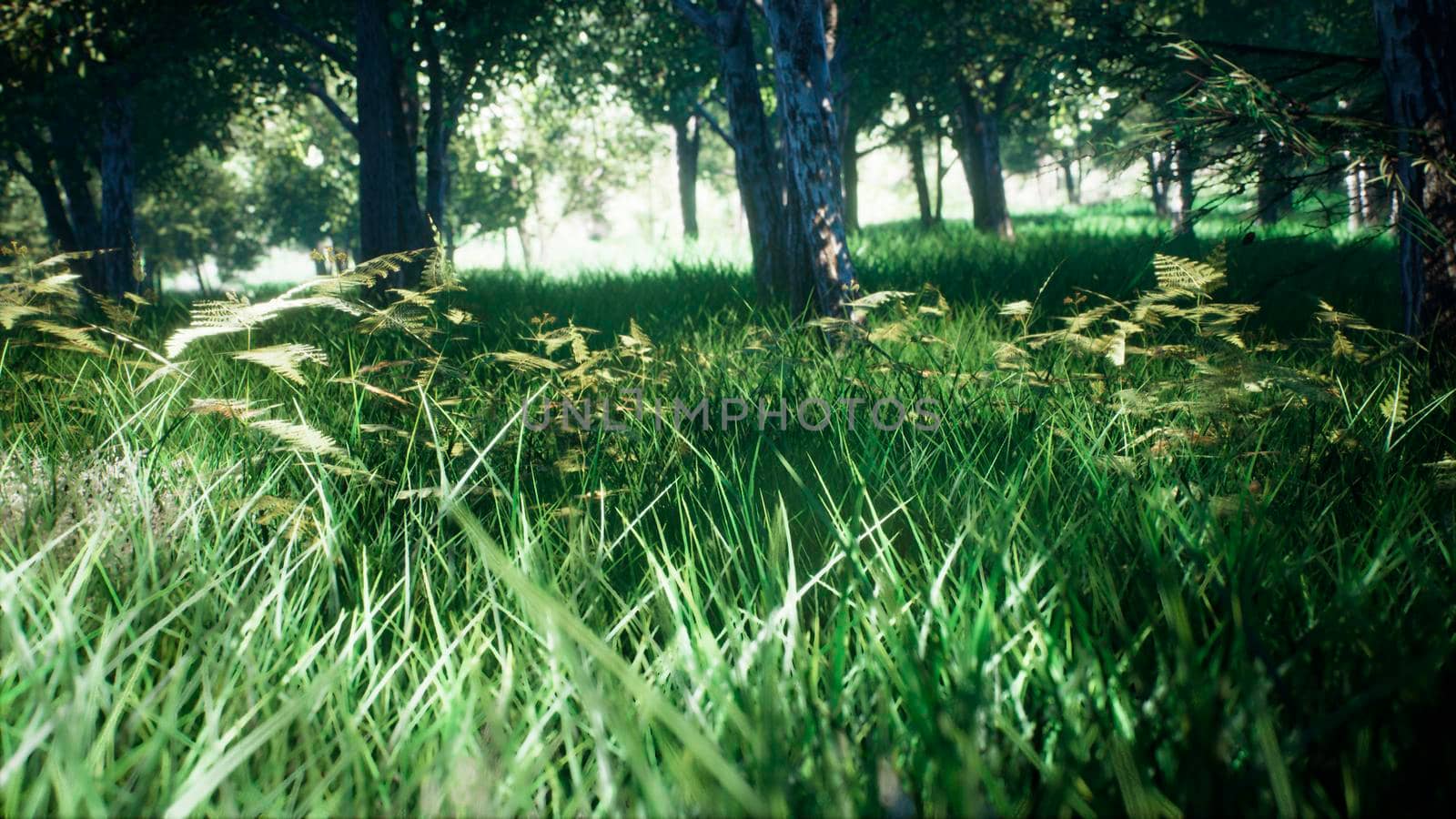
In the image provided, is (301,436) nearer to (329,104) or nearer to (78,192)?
(329,104)

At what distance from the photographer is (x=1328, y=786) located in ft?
3.14

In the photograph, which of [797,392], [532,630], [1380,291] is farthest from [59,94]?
[1380,291]

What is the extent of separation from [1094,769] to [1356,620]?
0.49 metres

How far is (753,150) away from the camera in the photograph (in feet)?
22.2

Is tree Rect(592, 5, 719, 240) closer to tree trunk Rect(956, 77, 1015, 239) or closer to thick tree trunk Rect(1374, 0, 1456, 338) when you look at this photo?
tree trunk Rect(956, 77, 1015, 239)

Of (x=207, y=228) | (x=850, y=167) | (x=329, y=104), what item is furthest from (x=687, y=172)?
(x=207, y=228)

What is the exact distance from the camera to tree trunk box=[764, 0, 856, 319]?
4.57m

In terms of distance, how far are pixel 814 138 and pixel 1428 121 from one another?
9.53ft

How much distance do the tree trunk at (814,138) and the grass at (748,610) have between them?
78.4 inches

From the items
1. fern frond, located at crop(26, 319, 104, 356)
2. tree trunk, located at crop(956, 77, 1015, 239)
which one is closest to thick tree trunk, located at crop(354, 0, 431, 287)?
fern frond, located at crop(26, 319, 104, 356)

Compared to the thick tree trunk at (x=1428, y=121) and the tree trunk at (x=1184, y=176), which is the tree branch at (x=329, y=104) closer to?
the tree trunk at (x=1184, y=176)

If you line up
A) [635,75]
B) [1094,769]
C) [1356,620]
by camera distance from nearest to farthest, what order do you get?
[1094,769]
[1356,620]
[635,75]

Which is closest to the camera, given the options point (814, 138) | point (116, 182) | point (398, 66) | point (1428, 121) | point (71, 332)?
point (71, 332)

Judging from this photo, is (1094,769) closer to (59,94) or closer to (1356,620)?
(1356,620)
